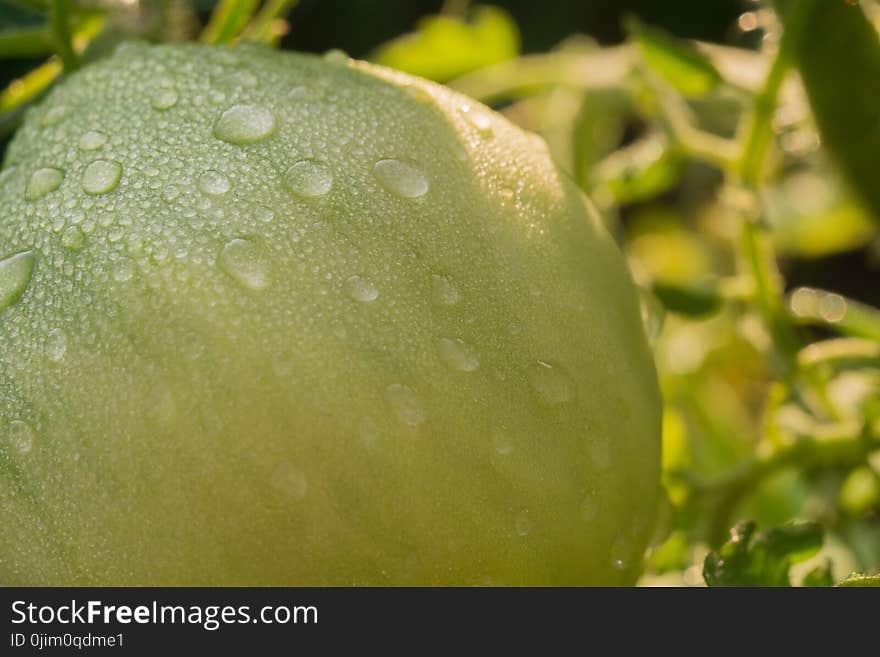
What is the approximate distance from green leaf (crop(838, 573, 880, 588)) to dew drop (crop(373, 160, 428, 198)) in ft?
0.98

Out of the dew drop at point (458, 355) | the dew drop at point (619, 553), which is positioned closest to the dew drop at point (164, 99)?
the dew drop at point (458, 355)

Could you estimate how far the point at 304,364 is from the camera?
0.50 m

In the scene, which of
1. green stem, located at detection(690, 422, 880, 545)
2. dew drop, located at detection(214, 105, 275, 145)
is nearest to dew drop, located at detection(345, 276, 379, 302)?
dew drop, located at detection(214, 105, 275, 145)

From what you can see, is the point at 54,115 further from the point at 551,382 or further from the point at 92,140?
the point at 551,382

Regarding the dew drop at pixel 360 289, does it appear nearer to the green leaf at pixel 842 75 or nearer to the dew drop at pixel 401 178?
the dew drop at pixel 401 178

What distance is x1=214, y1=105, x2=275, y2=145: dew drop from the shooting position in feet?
1.83

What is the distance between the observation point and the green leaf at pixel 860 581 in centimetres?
53

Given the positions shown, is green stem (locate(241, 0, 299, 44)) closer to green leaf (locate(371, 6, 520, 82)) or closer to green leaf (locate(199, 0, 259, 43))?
green leaf (locate(199, 0, 259, 43))

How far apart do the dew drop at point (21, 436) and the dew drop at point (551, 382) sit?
25 centimetres

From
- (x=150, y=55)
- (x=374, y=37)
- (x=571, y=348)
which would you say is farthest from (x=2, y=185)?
(x=374, y=37)

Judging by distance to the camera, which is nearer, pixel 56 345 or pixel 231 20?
pixel 56 345

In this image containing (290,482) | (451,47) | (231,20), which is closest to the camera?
(290,482)

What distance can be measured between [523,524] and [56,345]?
9.8 inches

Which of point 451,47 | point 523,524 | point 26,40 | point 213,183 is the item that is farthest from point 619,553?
point 451,47
